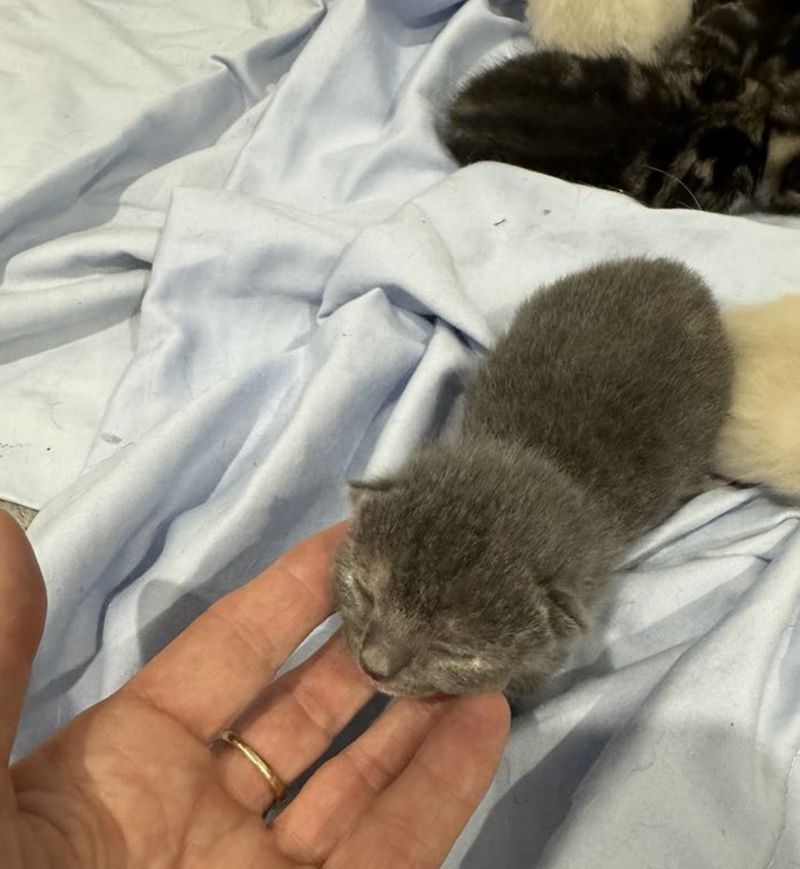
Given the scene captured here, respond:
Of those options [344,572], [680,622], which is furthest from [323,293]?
[680,622]

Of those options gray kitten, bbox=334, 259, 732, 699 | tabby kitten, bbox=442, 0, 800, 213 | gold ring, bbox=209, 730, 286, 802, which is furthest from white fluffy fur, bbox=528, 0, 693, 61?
gold ring, bbox=209, 730, 286, 802

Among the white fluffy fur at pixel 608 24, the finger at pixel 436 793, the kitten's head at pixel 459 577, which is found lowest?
the finger at pixel 436 793

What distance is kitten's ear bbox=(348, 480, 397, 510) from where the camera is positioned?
50.2 inches

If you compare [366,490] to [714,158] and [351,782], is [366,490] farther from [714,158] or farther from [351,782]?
[714,158]

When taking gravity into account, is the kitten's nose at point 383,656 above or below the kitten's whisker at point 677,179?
below

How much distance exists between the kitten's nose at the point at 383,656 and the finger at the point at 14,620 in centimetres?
42

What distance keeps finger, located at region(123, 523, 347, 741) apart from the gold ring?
5cm

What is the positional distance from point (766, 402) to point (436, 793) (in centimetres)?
84

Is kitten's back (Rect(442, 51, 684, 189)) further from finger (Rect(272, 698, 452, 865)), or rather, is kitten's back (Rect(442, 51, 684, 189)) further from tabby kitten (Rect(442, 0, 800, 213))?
finger (Rect(272, 698, 452, 865))

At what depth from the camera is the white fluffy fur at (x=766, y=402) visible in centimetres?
149

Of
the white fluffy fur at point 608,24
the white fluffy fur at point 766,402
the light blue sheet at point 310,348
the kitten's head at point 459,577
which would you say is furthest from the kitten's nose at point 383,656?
the white fluffy fur at point 608,24

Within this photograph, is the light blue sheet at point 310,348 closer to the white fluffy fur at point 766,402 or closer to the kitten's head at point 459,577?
the white fluffy fur at point 766,402

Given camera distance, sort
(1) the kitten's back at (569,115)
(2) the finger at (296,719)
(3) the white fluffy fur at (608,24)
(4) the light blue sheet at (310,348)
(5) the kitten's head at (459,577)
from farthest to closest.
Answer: (3) the white fluffy fur at (608,24), (1) the kitten's back at (569,115), (4) the light blue sheet at (310,348), (2) the finger at (296,719), (5) the kitten's head at (459,577)

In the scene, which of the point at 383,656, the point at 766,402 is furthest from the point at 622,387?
the point at 383,656
